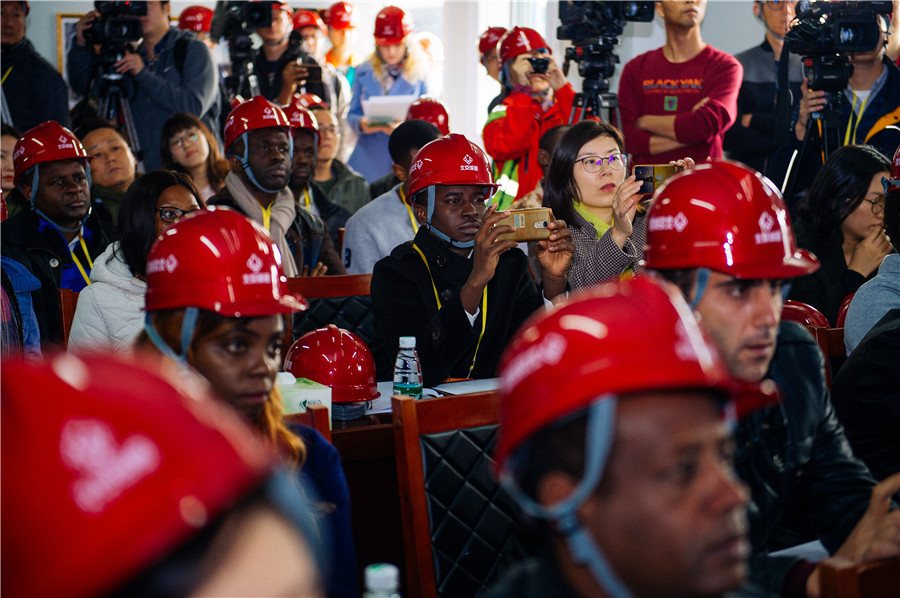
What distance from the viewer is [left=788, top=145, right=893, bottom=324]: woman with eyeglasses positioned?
383 centimetres

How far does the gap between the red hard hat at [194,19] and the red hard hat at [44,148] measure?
5.02m

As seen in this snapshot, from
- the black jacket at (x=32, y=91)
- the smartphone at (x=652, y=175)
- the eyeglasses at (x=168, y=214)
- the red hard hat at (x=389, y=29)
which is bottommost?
the eyeglasses at (x=168, y=214)

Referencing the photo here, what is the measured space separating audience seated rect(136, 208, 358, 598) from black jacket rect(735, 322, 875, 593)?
0.77m

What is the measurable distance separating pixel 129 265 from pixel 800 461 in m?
2.24

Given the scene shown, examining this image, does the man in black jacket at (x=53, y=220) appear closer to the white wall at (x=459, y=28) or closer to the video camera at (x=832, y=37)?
the video camera at (x=832, y=37)

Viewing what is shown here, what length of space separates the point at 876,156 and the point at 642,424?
334 centimetres

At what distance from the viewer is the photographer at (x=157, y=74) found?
222 inches

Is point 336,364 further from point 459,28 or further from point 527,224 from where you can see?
point 459,28

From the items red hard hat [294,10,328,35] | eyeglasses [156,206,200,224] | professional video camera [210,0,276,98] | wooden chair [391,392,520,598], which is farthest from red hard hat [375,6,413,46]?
wooden chair [391,392,520,598]

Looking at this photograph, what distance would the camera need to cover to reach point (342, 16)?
29.2 ft

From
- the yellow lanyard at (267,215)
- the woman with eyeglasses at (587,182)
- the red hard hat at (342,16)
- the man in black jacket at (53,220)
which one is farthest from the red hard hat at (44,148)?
the red hard hat at (342,16)

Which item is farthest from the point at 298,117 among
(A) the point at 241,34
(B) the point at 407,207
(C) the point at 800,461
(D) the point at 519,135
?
(C) the point at 800,461

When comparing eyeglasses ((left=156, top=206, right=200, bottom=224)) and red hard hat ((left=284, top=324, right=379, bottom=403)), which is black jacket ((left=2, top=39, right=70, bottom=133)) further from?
red hard hat ((left=284, top=324, right=379, bottom=403))

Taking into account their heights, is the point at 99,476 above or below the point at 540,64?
below
